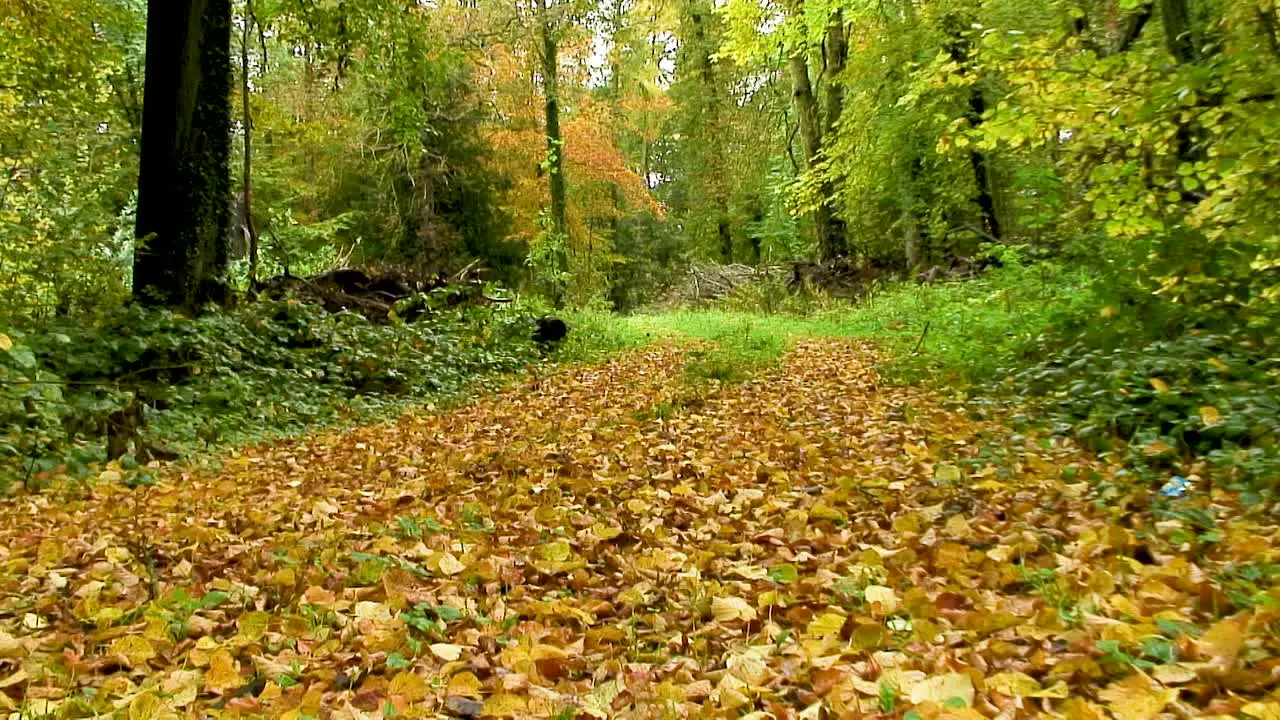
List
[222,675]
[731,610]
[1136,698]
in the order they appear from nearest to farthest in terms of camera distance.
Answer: [1136,698]
[222,675]
[731,610]

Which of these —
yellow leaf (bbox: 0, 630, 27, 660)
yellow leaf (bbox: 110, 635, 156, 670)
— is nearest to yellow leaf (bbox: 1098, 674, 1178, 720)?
yellow leaf (bbox: 110, 635, 156, 670)

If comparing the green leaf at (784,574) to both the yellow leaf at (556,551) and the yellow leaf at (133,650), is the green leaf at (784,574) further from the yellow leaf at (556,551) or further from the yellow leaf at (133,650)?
the yellow leaf at (133,650)

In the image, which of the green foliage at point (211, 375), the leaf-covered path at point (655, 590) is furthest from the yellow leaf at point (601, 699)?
the green foliage at point (211, 375)

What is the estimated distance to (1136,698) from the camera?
191 centimetres

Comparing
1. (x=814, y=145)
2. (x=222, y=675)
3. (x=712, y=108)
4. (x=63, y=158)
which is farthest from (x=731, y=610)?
(x=712, y=108)

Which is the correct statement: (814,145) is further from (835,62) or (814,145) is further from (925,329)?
(925,329)

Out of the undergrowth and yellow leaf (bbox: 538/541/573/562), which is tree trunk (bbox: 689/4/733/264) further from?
yellow leaf (bbox: 538/541/573/562)

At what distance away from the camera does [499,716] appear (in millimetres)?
2154

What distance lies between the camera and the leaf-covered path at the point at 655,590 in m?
2.17

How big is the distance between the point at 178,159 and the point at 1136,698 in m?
8.32

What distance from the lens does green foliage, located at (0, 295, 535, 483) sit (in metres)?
5.16

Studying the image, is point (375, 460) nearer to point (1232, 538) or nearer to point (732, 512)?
point (732, 512)

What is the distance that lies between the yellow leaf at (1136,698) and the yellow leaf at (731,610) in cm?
112

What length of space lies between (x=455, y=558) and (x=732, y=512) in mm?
1418
